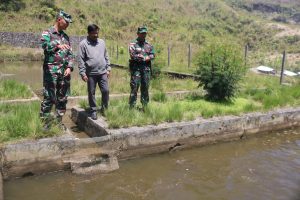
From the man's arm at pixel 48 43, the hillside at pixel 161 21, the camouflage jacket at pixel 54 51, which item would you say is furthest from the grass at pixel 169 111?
the hillside at pixel 161 21

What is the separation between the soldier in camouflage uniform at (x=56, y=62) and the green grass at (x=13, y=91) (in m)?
2.68

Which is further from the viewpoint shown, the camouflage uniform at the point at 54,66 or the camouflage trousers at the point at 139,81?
the camouflage trousers at the point at 139,81

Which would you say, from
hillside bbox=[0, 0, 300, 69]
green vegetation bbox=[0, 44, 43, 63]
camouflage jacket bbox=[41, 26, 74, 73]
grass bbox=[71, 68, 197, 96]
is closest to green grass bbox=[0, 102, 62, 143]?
camouflage jacket bbox=[41, 26, 74, 73]

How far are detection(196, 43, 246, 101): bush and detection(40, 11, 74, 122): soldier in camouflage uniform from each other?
13.2ft

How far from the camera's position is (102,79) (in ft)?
23.3

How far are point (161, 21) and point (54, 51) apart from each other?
1682 inches

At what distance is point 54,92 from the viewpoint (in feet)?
20.2

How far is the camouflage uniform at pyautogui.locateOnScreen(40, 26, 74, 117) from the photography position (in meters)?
5.93

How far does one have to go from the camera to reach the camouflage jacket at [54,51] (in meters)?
5.89

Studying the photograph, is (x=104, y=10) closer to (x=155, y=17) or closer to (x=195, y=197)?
(x=155, y=17)

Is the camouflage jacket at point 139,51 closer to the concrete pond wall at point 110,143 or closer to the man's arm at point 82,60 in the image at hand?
the man's arm at point 82,60

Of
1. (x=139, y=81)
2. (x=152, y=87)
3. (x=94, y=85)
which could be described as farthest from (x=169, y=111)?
(x=152, y=87)

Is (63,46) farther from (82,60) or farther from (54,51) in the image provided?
(82,60)

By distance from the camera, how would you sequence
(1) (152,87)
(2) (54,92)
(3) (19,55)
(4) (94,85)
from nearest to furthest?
(2) (54,92)
(4) (94,85)
(1) (152,87)
(3) (19,55)
